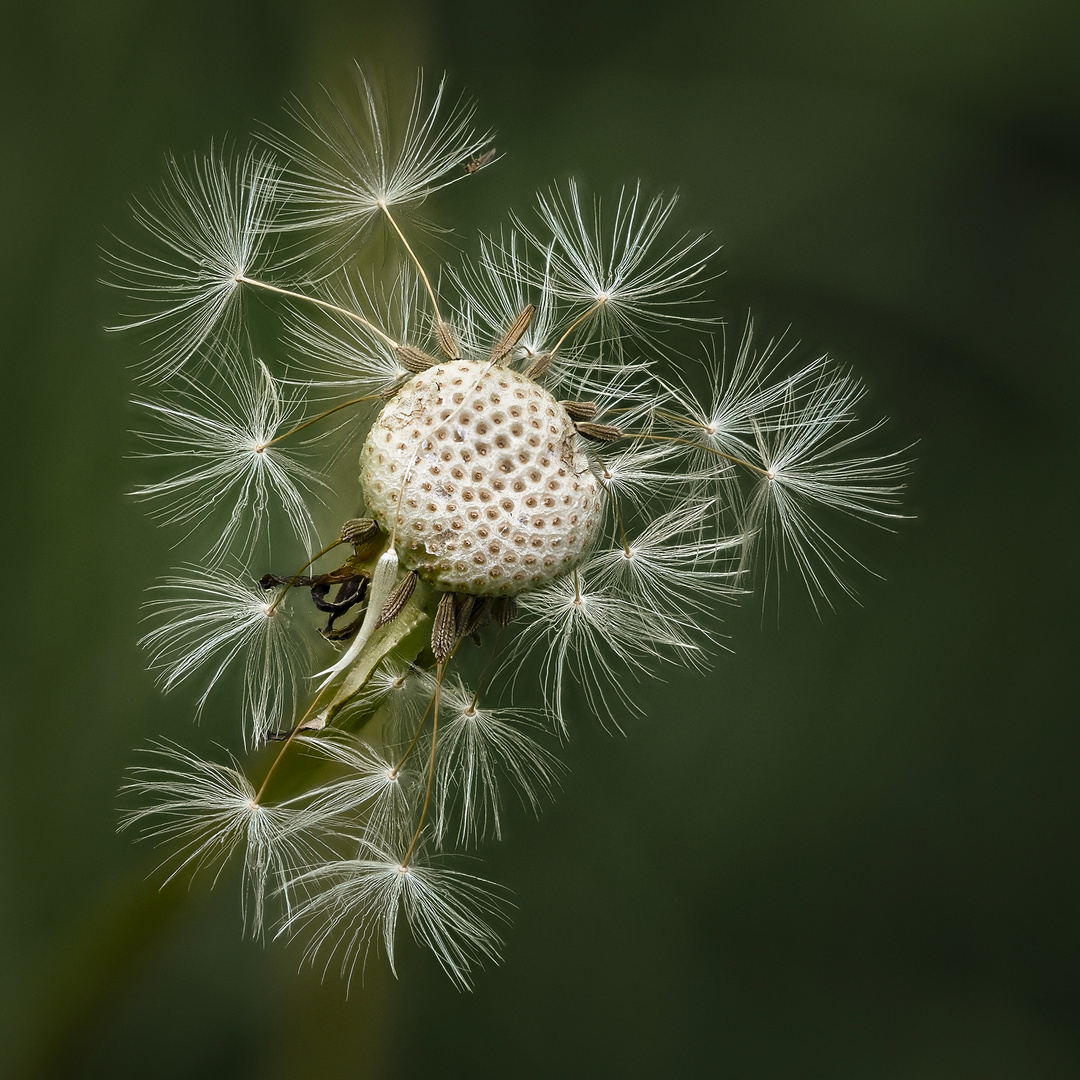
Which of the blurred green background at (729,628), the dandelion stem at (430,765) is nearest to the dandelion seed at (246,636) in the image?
the dandelion stem at (430,765)

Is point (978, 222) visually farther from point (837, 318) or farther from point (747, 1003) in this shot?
point (747, 1003)

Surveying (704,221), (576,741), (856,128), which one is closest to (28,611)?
(576,741)

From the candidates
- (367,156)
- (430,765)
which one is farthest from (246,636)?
(367,156)

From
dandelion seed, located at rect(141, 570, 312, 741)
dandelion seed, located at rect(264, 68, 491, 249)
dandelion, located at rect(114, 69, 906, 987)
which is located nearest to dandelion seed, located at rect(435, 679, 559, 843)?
dandelion, located at rect(114, 69, 906, 987)

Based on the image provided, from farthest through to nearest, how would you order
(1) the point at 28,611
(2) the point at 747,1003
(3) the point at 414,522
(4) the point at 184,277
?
(2) the point at 747,1003
(1) the point at 28,611
(4) the point at 184,277
(3) the point at 414,522

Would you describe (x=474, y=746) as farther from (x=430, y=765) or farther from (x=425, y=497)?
(x=425, y=497)

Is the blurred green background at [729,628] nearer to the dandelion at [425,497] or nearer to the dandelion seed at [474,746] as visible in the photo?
the dandelion at [425,497]
